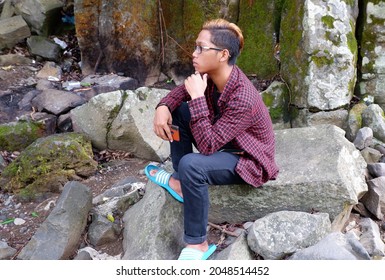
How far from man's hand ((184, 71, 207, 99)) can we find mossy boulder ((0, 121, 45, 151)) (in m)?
2.79

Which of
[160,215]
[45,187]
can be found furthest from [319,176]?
[45,187]

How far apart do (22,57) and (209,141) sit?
469 cm

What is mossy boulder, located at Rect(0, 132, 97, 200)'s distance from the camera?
4461mm

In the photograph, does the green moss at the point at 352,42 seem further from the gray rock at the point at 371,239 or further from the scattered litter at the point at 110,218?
the scattered litter at the point at 110,218

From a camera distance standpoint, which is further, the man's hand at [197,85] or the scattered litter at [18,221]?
the scattered litter at [18,221]

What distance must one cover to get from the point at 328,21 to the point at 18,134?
3.75 m

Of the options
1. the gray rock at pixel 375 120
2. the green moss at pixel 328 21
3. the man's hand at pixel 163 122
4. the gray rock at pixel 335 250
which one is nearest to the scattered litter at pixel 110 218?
the man's hand at pixel 163 122

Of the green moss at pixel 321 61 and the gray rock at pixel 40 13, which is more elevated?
the gray rock at pixel 40 13

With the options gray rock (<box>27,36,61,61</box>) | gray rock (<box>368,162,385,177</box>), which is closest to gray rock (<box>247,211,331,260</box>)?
gray rock (<box>368,162,385,177</box>)

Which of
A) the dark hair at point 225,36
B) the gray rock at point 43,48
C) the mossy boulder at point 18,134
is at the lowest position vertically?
the mossy boulder at point 18,134

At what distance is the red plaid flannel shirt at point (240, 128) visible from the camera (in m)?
3.05

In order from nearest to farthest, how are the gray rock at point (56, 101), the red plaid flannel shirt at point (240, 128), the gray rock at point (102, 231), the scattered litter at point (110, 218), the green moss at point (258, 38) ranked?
the red plaid flannel shirt at point (240, 128) → the gray rock at point (102, 231) → the scattered litter at point (110, 218) → the gray rock at point (56, 101) → the green moss at point (258, 38)

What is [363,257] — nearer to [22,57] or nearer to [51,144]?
[51,144]

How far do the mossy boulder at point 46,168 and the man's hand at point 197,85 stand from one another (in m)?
1.96
